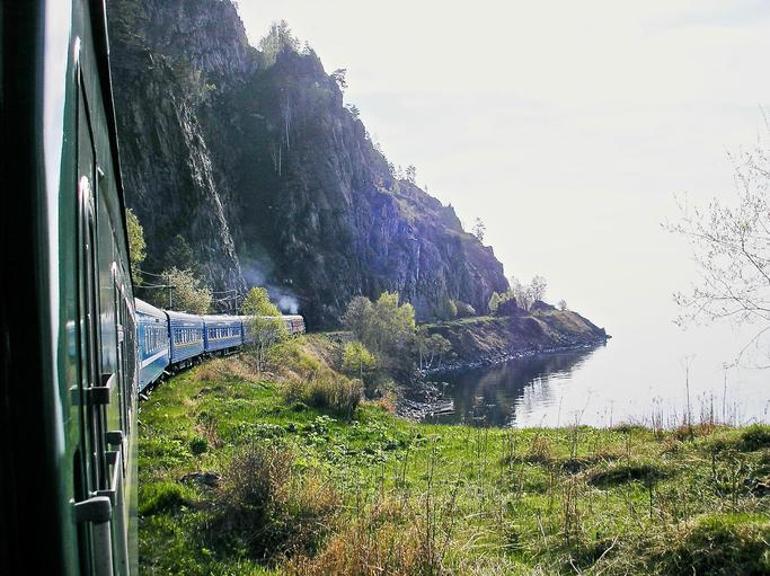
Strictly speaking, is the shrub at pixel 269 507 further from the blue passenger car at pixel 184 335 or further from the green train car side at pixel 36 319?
the blue passenger car at pixel 184 335

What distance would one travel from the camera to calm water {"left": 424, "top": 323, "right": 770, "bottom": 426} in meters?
14.3

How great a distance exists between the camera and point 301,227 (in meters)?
92.4

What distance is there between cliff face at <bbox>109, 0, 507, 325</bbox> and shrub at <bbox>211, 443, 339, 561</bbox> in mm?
49963

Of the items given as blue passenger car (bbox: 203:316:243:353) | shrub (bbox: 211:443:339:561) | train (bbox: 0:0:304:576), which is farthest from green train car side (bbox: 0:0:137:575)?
blue passenger car (bbox: 203:316:243:353)

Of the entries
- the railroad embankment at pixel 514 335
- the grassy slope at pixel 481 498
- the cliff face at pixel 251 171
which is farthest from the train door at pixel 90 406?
the railroad embankment at pixel 514 335

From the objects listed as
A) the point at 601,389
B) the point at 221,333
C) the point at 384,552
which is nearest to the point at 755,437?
the point at 384,552

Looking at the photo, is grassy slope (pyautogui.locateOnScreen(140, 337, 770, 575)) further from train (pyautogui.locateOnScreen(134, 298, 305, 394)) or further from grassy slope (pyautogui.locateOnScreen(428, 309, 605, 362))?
grassy slope (pyautogui.locateOnScreen(428, 309, 605, 362))

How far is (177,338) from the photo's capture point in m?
21.4

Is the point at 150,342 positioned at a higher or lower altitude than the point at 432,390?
higher

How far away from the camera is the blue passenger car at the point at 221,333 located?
2839cm

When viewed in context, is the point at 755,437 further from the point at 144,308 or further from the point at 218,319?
the point at 218,319

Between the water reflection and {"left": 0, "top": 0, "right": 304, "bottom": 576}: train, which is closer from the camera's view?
{"left": 0, "top": 0, "right": 304, "bottom": 576}: train

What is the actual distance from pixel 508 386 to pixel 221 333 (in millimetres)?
43171

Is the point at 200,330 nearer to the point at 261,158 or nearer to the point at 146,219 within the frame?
the point at 146,219
